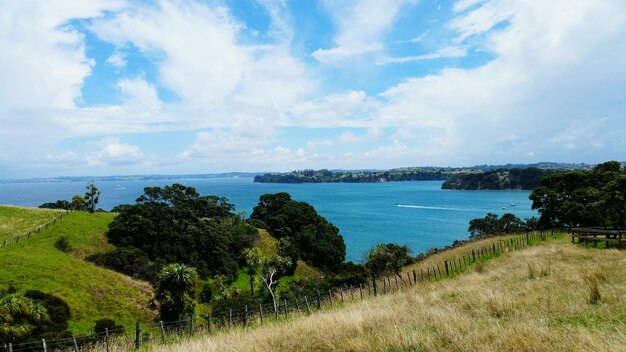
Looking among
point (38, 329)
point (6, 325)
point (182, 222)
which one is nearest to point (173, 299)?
point (38, 329)

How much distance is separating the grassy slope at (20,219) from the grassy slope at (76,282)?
16.6ft

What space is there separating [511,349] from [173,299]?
40077 mm

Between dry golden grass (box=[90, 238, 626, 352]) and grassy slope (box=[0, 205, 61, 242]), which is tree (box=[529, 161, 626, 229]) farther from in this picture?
grassy slope (box=[0, 205, 61, 242])

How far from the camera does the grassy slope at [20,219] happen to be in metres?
54.4

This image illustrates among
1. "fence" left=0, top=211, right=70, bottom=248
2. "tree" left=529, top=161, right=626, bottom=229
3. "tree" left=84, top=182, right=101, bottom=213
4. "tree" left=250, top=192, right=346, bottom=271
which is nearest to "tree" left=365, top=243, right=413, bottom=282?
"tree" left=250, top=192, right=346, bottom=271

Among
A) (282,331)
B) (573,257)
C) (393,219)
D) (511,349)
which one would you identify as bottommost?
(393,219)

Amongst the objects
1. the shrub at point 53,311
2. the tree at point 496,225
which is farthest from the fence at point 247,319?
the tree at point 496,225

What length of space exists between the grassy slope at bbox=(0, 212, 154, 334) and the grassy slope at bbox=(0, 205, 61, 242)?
5.07 m

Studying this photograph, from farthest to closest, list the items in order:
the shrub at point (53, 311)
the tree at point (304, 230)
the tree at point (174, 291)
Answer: the tree at point (304, 230), the tree at point (174, 291), the shrub at point (53, 311)

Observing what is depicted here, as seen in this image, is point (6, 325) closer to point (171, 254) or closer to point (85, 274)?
point (85, 274)

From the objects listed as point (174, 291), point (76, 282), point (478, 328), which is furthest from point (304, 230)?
point (478, 328)

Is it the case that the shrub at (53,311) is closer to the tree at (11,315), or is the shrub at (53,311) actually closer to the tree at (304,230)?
the tree at (11,315)

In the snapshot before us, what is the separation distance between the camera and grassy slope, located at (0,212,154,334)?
120ft

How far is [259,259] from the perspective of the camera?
62.6m
